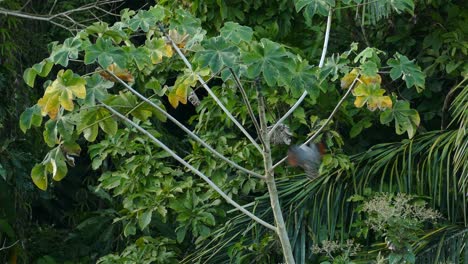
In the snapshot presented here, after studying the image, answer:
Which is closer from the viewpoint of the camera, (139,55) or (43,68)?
(43,68)

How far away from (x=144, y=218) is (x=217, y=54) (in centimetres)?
251

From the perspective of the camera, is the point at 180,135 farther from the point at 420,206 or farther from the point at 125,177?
the point at 420,206

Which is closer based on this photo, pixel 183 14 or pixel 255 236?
pixel 183 14

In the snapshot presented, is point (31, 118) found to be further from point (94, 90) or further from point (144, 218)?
point (144, 218)

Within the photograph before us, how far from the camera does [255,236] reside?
21.3 feet

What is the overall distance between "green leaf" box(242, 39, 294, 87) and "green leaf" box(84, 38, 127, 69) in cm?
51

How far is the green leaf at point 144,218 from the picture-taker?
644 cm

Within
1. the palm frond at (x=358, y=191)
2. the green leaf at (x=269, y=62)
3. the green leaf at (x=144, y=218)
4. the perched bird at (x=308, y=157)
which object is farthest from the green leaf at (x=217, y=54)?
the green leaf at (x=144, y=218)

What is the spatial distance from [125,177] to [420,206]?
6.49 feet

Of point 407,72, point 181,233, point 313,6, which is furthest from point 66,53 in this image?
point 181,233

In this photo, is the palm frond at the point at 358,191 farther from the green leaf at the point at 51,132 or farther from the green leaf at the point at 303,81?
the green leaf at the point at 51,132

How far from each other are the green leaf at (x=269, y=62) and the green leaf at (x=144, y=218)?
97.7 inches

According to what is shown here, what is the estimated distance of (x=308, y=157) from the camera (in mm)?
6004

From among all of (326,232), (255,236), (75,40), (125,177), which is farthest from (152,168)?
(75,40)
